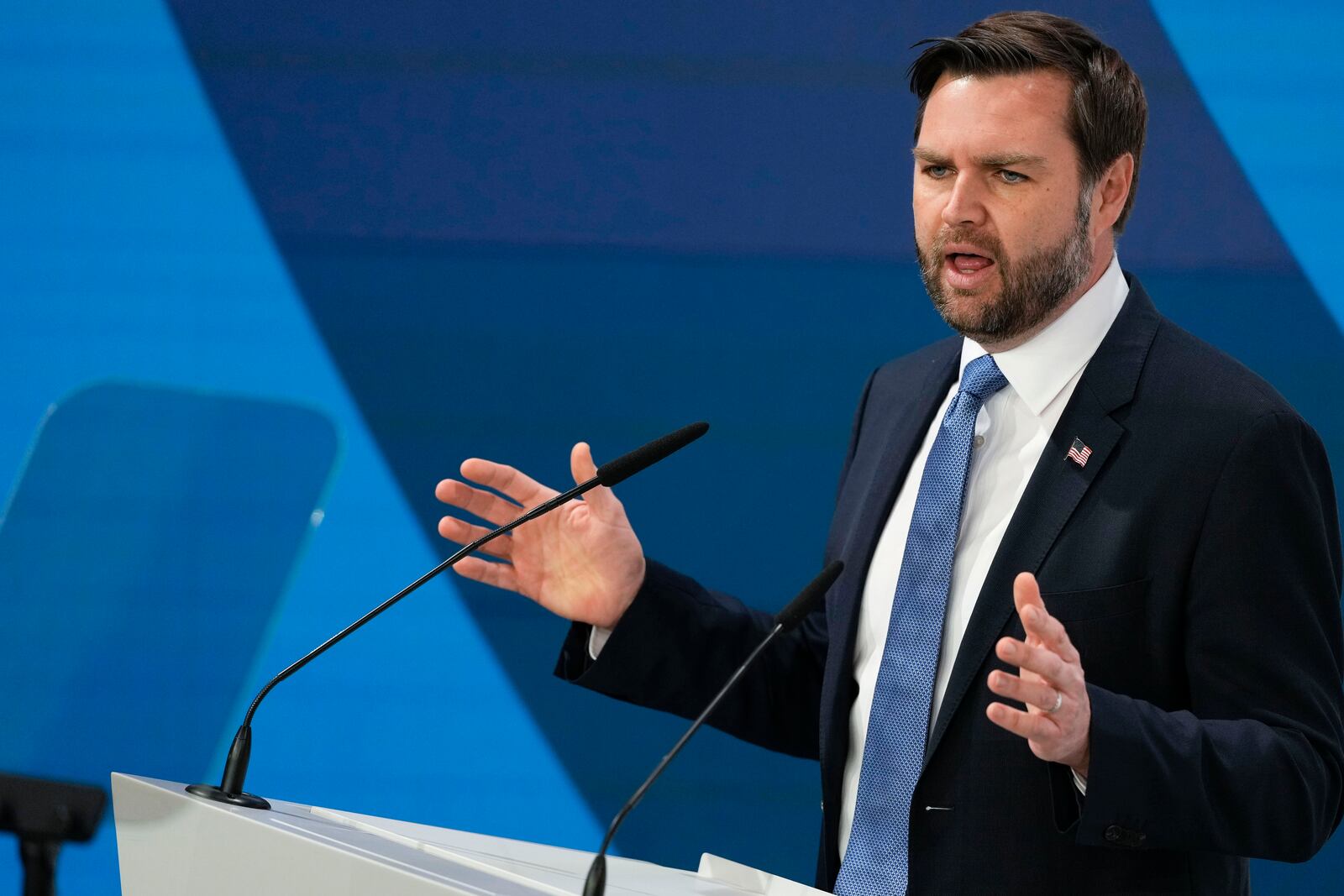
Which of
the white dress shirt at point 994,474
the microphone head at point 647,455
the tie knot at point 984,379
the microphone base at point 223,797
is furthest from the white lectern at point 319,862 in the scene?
the tie knot at point 984,379

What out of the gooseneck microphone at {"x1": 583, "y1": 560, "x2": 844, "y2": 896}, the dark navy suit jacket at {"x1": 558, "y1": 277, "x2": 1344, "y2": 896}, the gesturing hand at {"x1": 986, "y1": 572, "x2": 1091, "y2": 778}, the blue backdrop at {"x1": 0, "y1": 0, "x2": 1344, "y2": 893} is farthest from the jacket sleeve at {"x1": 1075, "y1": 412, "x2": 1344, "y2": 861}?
the blue backdrop at {"x1": 0, "y1": 0, "x2": 1344, "y2": 893}

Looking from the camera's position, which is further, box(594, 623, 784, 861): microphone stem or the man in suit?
the man in suit

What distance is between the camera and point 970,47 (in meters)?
1.83

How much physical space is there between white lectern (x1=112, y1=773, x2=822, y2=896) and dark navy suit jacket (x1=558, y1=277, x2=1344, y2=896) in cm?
45

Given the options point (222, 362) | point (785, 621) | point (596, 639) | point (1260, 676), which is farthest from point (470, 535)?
point (222, 362)

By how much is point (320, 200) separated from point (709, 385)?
0.85 m

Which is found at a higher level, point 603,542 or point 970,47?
point 970,47

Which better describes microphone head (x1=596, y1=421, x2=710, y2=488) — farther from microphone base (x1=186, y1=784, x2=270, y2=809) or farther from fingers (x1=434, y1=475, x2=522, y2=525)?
microphone base (x1=186, y1=784, x2=270, y2=809)

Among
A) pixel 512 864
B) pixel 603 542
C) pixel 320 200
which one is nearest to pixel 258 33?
pixel 320 200

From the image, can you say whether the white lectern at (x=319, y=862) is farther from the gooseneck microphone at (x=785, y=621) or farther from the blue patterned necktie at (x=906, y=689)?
the blue patterned necktie at (x=906, y=689)

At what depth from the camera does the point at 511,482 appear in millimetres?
1704

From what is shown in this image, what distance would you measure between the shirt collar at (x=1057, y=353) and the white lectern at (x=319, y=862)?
801 mm

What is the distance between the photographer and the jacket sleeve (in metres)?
1.45

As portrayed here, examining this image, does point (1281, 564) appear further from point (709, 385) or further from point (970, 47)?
point (709, 385)
